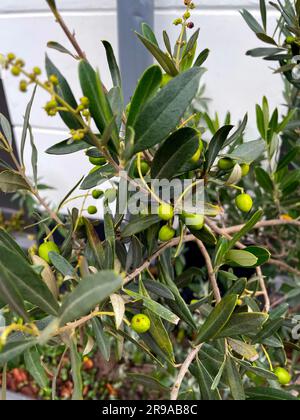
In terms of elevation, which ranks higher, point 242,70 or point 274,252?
point 242,70

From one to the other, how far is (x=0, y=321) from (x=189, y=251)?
1037mm

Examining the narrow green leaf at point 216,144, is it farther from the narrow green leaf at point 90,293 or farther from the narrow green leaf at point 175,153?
the narrow green leaf at point 90,293

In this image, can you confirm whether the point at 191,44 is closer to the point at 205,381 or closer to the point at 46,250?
the point at 46,250

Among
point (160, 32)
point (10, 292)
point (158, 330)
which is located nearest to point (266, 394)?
point (158, 330)

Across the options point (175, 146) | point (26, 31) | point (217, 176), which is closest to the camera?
point (175, 146)

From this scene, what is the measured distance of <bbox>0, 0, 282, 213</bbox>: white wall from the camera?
50.5 inches

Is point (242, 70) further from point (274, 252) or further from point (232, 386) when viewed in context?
point (232, 386)

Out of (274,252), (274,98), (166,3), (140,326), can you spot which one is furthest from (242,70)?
(140,326)

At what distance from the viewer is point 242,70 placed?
1.32m

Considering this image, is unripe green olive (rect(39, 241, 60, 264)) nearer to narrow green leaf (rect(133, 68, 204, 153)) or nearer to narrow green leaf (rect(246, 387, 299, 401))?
narrow green leaf (rect(133, 68, 204, 153))

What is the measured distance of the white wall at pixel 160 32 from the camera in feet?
4.21

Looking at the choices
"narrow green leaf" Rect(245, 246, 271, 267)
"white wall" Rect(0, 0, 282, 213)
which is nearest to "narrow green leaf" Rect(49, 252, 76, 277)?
"narrow green leaf" Rect(245, 246, 271, 267)

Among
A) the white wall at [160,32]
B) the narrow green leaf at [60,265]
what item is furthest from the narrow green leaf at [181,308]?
the white wall at [160,32]
